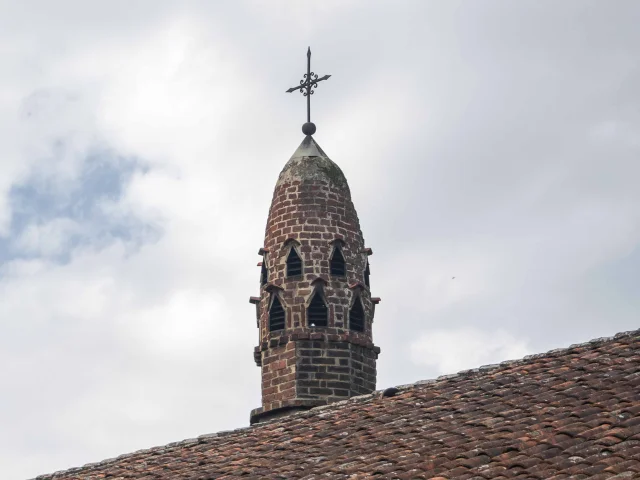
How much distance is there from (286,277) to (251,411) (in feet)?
7.58

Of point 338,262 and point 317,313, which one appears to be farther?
point 338,262

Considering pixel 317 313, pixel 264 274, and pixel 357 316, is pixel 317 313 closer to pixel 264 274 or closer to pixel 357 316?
pixel 357 316

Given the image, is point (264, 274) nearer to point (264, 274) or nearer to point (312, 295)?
point (264, 274)

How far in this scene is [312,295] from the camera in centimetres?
2242

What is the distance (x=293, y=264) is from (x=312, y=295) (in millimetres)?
743

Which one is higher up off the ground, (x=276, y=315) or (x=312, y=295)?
(x=312, y=295)

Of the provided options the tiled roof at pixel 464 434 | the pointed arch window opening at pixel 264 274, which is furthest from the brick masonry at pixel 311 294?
the tiled roof at pixel 464 434

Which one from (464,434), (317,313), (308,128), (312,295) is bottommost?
(464,434)

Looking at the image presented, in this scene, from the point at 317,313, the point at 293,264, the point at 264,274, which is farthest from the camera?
the point at 264,274

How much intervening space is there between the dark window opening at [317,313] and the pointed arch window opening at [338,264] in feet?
2.07

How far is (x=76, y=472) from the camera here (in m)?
17.8

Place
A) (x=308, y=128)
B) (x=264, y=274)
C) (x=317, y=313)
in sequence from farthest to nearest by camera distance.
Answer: (x=308, y=128) < (x=264, y=274) < (x=317, y=313)

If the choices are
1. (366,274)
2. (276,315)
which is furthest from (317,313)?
(366,274)

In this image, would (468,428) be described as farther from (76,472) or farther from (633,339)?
(76,472)
